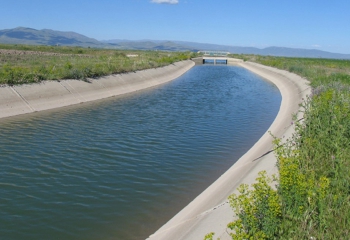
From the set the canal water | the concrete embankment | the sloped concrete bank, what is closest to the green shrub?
the concrete embankment

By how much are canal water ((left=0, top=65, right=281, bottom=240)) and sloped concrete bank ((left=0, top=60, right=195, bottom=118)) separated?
4.26 feet

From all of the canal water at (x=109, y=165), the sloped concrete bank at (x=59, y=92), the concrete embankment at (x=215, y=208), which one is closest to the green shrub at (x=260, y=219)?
the concrete embankment at (x=215, y=208)

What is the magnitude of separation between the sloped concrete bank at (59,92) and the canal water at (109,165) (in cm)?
130

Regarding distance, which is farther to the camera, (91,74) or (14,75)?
(91,74)

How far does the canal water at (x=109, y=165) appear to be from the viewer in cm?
870

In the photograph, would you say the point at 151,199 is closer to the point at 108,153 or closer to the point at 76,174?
the point at 76,174

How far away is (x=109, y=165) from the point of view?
12.6m

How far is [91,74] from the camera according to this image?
30766 mm

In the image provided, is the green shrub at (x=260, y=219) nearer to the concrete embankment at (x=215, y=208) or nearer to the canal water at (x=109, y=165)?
the concrete embankment at (x=215, y=208)

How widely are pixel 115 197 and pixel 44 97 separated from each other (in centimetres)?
1613

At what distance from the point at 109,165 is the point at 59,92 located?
14.8 meters

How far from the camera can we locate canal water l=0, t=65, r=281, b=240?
8.70 meters

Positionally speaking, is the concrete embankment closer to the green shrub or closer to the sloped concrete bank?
the green shrub

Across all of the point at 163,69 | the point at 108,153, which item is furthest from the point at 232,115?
the point at 163,69
